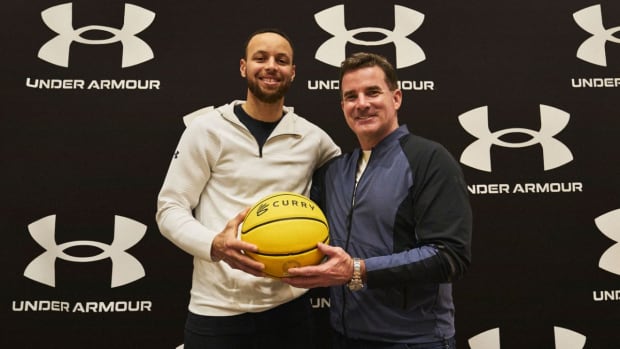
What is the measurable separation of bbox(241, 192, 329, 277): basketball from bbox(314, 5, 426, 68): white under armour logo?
3.60 feet

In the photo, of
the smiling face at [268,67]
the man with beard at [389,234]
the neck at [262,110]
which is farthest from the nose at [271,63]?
the man with beard at [389,234]

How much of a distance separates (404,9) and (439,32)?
20 cm

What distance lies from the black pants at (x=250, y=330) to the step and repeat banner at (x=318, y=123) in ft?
1.47

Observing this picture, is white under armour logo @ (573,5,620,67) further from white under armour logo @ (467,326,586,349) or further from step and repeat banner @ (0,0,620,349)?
white under armour logo @ (467,326,586,349)

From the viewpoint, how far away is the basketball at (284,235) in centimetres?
124

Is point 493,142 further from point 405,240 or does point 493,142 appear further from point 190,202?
point 190,202

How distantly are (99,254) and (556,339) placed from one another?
2094 mm

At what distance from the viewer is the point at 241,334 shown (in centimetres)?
154

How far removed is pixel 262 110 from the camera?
65.9 inches

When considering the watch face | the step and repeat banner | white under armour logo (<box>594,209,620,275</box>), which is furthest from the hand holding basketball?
white under armour logo (<box>594,209,620,275</box>)

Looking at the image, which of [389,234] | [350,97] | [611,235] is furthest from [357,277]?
[611,235]

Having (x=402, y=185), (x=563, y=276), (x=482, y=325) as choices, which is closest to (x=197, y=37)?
(x=402, y=185)

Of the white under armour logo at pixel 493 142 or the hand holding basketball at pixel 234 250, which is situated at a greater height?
the white under armour logo at pixel 493 142

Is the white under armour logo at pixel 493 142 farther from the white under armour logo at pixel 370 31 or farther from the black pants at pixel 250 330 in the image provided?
the black pants at pixel 250 330
